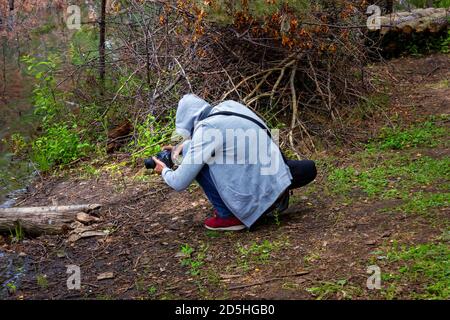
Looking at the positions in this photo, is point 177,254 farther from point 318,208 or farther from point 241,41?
point 241,41

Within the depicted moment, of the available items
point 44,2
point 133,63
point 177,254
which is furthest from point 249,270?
point 44,2

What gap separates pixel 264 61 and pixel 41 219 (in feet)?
9.67

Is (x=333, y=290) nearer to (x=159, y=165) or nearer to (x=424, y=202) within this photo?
(x=424, y=202)

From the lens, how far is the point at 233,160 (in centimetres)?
418

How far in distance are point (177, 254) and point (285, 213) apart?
948 mm

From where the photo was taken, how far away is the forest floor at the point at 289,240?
138 inches

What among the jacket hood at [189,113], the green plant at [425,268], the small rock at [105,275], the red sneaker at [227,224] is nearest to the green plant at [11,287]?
the small rock at [105,275]

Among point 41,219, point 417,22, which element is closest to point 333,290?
point 41,219

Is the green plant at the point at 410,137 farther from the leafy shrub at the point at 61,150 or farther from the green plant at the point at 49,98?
the green plant at the point at 49,98

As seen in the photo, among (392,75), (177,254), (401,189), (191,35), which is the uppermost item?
(191,35)

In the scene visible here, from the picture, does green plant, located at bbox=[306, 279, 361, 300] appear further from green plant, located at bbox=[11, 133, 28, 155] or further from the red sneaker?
green plant, located at bbox=[11, 133, 28, 155]

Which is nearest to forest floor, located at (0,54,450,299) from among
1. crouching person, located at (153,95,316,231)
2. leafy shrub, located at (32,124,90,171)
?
crouching person, located at (153,95,316,231)

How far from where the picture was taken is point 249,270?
3.76m

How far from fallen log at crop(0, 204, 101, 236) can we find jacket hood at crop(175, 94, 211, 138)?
128 centimetres
